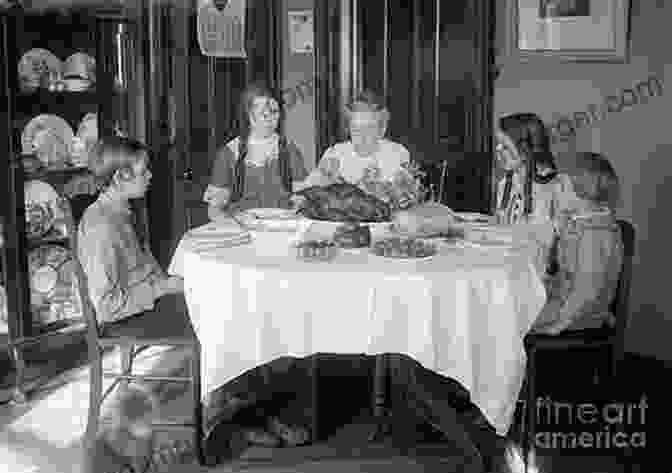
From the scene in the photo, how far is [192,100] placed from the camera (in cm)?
468

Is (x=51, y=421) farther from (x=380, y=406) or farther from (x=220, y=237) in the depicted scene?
(x=380, y=406)

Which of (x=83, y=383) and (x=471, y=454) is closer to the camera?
(x=471, y=454)

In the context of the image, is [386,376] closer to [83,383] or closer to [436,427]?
[436,427]

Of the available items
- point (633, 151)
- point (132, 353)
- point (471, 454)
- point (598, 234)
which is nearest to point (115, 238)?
point (132, 353)

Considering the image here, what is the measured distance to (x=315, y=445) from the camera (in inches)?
125

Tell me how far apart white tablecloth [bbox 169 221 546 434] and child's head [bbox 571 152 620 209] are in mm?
519

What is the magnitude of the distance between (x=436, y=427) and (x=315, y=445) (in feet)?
1.43

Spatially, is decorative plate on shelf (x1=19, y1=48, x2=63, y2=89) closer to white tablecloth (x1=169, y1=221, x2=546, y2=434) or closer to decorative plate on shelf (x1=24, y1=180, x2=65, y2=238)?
decorative plate on shelf (x1=24, y1=180, x2=65, y2=238)

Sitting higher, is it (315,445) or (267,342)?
(267,342)

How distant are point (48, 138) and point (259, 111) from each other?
0.98m

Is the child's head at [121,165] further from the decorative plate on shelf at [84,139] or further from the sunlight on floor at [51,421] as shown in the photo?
the decorative plate on shelf at [84,139]

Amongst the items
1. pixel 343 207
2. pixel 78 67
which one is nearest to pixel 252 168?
pixel 78 67

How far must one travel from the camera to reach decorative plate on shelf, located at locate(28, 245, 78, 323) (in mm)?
4023

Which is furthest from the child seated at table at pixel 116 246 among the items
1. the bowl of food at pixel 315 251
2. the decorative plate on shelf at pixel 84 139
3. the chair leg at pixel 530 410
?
the chair leg at pixel 530 410
